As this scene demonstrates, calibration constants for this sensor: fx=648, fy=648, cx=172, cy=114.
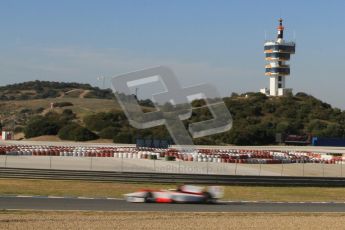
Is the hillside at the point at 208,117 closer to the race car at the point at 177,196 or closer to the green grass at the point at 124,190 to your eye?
the green grass at the point at 124,190

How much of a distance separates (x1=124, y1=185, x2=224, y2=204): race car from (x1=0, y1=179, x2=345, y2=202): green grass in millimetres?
2412

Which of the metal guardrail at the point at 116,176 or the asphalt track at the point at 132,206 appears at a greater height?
the metal guardrail at the point at 116,176

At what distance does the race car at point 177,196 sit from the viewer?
2100 centimetres

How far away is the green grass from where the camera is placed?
77.4ft

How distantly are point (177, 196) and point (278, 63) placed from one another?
323 feet

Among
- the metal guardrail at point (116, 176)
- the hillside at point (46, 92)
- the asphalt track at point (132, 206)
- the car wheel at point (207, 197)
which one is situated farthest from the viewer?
the hillside at point (46, 92)

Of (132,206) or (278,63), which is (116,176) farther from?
(278,63)

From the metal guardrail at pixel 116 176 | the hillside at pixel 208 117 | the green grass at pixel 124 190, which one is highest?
the hillside at pixel 208 117

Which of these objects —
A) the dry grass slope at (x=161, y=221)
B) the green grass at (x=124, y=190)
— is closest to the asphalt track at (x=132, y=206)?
the dry grass slope at (x=161, y=221)

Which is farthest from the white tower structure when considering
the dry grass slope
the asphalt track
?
the dry grass slope

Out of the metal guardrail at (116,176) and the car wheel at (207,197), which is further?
the metal guardrail at (116,176)

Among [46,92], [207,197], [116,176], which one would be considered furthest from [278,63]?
[207,197]

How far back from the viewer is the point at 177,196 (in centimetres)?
2114

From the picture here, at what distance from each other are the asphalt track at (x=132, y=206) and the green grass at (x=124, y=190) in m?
1.99
